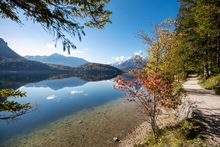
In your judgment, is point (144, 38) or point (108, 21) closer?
point (108, 21)

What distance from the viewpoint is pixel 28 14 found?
19.3 ft

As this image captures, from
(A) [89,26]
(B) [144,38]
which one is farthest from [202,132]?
(B) [144,38]

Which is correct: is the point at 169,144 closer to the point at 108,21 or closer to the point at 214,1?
the point at 108,21

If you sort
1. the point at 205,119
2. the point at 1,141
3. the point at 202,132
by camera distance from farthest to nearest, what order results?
the point at 1,141 < the point at 205,119 < the point at 202,132

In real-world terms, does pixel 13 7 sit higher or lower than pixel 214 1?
lower

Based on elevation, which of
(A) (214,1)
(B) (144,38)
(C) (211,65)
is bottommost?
(C) (211,65)

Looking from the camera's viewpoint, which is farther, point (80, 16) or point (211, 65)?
point (211, 65)

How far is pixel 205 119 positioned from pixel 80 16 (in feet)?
29.2

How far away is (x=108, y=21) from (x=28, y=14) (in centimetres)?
340

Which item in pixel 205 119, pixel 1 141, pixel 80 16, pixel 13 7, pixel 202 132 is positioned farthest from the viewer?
pixel 1 141

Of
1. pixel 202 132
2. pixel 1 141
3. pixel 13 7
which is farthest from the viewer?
pixel 1 141

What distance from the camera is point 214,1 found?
1748 cm

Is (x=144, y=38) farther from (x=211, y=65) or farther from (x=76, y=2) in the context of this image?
(x=76, y=2)

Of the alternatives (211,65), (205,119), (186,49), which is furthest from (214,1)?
(205,119)
